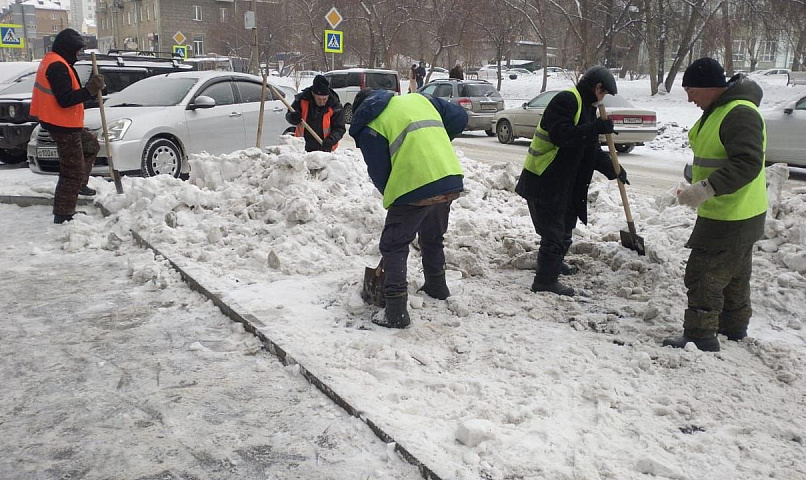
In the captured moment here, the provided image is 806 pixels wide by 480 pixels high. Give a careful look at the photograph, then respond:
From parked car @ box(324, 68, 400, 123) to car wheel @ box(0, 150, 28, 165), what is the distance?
457 inches

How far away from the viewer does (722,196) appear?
388cm

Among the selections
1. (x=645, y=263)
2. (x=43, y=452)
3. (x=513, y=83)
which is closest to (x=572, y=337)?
(x=645, y=263)

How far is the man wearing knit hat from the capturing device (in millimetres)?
3719

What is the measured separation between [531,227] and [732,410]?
3.67 metres

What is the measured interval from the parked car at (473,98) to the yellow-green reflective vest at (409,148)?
15067mm

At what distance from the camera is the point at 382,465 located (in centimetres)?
299

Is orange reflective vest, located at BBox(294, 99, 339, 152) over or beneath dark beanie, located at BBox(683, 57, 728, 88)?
beneath

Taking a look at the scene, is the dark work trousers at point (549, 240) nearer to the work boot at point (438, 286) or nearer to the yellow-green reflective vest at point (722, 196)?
the work boot at point (438, 286)

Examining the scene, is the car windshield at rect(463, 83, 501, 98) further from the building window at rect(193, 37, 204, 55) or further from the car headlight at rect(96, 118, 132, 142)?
the building window at rect(193, 37, 204, 55)

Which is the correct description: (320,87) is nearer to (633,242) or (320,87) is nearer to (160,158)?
Result: (160,158)

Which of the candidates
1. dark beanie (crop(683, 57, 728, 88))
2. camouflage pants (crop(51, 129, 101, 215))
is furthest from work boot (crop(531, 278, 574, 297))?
camouflage pants (crop(51, 129, 101, 215))

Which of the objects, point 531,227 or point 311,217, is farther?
point 531,227

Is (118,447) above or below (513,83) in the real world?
below

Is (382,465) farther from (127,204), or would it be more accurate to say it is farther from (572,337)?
(127,204)
